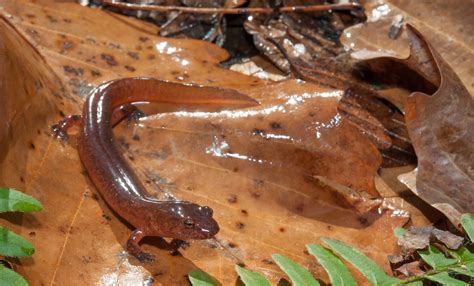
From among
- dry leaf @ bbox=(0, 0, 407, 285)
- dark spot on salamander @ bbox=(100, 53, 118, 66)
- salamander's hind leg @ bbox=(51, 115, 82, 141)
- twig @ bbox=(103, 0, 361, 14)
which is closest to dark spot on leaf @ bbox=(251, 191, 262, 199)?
dry leaf @ bbox=(0, 0, 407, 285)

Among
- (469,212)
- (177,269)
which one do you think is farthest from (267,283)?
(469,212)

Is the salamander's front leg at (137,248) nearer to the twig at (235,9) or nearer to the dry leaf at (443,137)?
the dry leaf at (443,137)

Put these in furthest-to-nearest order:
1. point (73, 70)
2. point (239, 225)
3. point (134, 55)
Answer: point (134, 55) < point (73, 70) < point (239, 225)

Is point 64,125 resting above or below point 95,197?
above

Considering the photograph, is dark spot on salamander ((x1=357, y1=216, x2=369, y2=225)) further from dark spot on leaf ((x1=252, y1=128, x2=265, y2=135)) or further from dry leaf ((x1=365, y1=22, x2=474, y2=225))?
dark spot on leaf ((x1=252, y1=128, x2=265, y2=135))

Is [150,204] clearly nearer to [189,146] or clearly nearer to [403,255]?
[189,146]

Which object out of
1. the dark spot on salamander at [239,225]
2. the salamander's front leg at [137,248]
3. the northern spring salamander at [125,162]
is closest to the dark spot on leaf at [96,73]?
the northern spring salamander at [125,162]

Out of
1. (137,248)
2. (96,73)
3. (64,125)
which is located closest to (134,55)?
(96,73)

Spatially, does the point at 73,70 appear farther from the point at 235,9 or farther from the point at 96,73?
the point at 235,9
